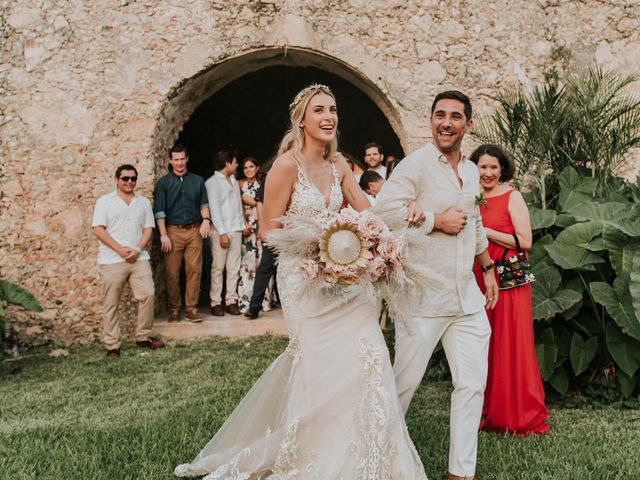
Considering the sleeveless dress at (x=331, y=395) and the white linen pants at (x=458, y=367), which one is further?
the white linen pants at (x=458, y=367)

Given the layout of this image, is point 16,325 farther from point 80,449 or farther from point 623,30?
point 623,30

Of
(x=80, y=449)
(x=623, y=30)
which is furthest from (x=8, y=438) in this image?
(x=623, y=30)

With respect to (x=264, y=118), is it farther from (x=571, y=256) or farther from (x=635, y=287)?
(x=635, y=287)

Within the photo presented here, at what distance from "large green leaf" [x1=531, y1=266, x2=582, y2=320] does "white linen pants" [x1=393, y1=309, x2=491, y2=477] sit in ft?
5.08

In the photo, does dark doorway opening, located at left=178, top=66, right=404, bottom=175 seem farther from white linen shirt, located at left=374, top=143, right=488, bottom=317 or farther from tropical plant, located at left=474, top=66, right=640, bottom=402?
white linen shirt, located at left=374, top=143, right=488, bottom=317

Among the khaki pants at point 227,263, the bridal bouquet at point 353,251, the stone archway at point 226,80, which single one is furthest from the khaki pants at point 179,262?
the bridal bouquet at point 353,251

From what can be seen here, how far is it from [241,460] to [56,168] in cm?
533

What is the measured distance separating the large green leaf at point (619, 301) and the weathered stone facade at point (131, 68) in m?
3.29

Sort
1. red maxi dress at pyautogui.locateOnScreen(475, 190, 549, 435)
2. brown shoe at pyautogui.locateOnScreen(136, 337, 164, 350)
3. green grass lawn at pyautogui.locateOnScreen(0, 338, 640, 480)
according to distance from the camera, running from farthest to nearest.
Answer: brown shoe at pyautogui.locateOnScreen(136, 337, 164, 350)
red maxi dress at pyautogui.locateOnScreen(475, 190, 549, 435)
green grass lawn at pyautogui.locateOnScreen(0, 338, 640, 480)

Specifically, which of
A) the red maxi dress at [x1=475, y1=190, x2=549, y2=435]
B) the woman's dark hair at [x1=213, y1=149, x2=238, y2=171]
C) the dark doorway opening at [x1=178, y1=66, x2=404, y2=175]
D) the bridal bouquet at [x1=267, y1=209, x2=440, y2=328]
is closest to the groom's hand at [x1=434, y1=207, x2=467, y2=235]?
the bridal bouquet at [x1=267, y1=209, x2=440, y2=328]

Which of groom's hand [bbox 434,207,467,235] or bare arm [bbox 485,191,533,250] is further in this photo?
bare arm [bbox 485,191,533,250]

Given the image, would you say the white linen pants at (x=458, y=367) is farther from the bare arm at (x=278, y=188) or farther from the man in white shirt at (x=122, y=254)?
the man in white shirt at (x=122, y=254)

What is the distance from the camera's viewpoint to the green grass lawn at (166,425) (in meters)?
3.77

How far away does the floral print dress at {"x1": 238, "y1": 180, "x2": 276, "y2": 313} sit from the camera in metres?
8.42
